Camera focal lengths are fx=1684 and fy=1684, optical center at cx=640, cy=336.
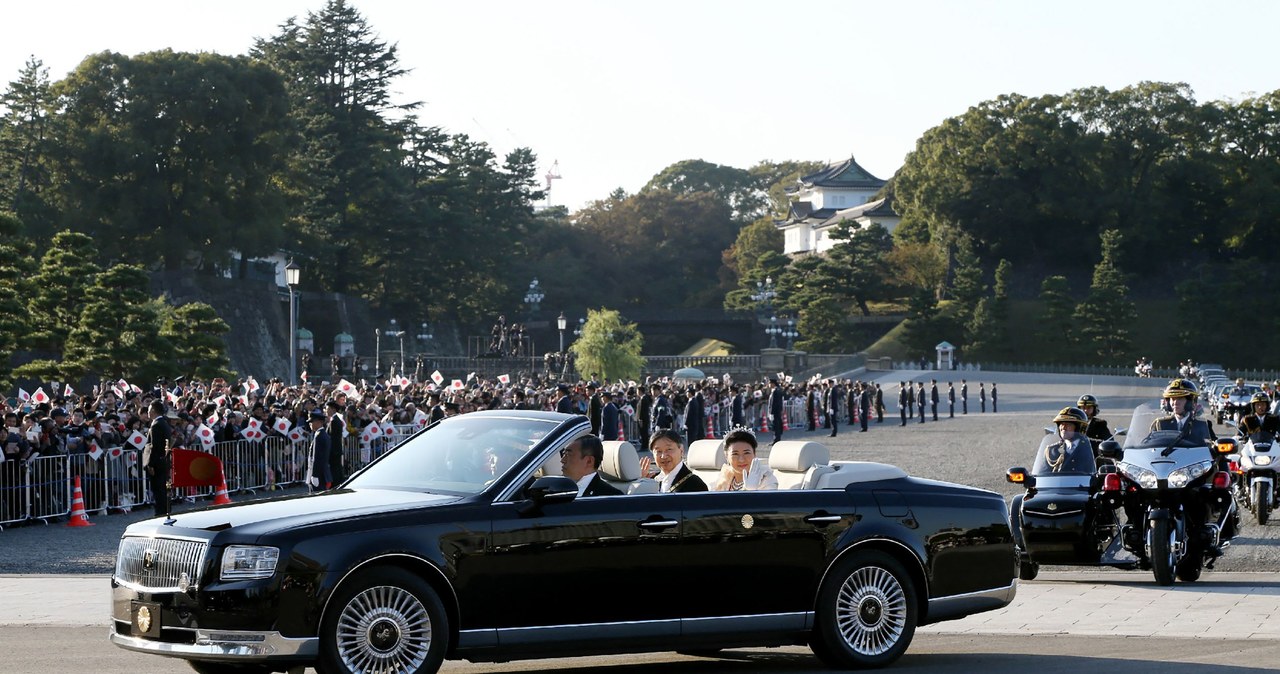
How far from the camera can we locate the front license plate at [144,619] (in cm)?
830

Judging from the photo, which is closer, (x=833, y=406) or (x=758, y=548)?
(x=758, y=548)

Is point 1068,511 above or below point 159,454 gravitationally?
below

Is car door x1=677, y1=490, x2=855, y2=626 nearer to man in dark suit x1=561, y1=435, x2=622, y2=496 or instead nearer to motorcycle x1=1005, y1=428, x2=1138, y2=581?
man in dark suit x1=561, y1=435, x2=622, y2=496

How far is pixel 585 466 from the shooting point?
916 cm

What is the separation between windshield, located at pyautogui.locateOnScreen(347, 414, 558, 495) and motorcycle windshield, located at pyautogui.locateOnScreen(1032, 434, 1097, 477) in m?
6.59

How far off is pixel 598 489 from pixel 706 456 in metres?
2.13

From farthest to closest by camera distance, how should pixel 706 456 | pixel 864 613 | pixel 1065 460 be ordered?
pixel 1065 460 → pixel 706 456 → pixel 864 613

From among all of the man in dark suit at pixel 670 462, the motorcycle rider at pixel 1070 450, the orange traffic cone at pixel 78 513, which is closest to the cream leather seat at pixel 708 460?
the man in dark suit at pixel 670 462

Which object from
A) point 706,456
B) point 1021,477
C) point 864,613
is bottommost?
point 864,613

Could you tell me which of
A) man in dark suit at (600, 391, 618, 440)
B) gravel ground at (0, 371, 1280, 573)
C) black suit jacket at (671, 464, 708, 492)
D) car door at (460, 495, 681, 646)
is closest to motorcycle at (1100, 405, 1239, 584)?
gravel ground at (0, 371, 1280, 573)

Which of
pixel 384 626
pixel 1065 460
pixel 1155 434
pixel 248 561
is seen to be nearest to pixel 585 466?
pixel 384 626

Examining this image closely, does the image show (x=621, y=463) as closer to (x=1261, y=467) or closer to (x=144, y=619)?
(x=144, y=619)

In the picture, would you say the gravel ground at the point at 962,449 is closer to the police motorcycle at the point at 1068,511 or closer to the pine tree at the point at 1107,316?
the police motorcycle at the point at 1068,511

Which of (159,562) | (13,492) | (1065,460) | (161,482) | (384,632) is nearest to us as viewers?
(384,632)
